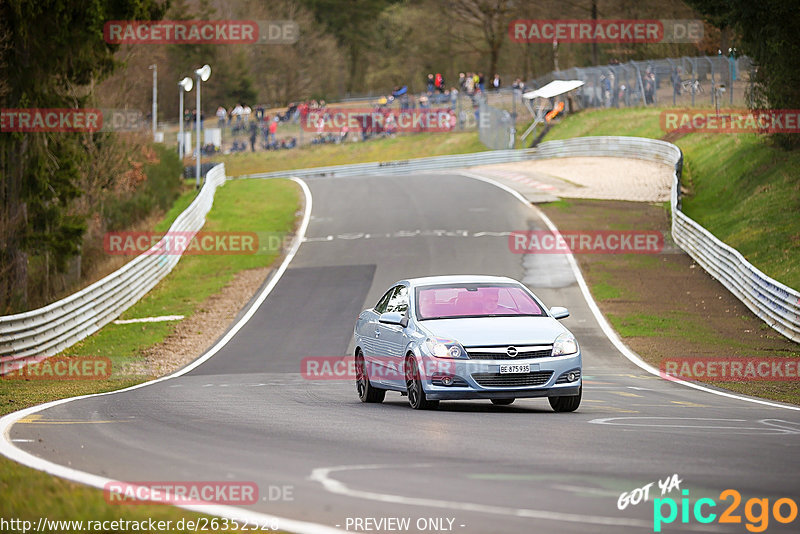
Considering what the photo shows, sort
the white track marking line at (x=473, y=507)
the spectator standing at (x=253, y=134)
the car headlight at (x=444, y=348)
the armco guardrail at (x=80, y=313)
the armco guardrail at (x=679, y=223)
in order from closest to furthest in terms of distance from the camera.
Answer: the white track marking line at (x=473, y=507)
the car headlight at (x=444, y=348)
the armco guardrail at (x=80, y=313)
the armco guardrail at (x=679, y=223)
the spectator standing at (x=253, y=134)

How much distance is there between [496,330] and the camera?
12.5 metres

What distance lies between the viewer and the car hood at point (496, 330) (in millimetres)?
12328

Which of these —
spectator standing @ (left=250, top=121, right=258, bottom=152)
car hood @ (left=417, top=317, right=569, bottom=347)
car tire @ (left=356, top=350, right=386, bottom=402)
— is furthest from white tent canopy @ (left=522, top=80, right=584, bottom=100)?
car hood @ (left=417, top=317, right=569, bottom=347)

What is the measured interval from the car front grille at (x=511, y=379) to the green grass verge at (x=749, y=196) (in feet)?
53.1

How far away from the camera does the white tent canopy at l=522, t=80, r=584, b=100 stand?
70312 millimetres

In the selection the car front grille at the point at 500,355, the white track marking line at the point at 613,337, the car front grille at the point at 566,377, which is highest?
the car front grille at the point at 500,355

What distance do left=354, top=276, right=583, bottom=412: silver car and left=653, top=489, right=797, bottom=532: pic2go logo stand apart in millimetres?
5279

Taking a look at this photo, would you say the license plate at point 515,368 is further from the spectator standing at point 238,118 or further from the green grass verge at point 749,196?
the spectator standing at point 238,118

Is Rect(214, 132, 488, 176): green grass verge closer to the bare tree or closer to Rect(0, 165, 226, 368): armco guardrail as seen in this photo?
the bare tree

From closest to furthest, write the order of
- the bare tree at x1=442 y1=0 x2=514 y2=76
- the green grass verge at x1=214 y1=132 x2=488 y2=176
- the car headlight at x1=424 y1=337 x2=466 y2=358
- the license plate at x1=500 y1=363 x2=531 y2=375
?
the license plate at x1=500 y1=363 x2=531 y2=375 < the car headlight at x1=424 y1=337 x2=466 y2=358 < the green grass verge at x1=214 y1=132 x2=488 y2=176 < the bare tree at x1=442 y1=0 x2=514 y2=76

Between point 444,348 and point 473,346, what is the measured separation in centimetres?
31

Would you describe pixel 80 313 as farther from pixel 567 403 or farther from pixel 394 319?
pixel 567 403

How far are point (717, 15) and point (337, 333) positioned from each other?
818 inches

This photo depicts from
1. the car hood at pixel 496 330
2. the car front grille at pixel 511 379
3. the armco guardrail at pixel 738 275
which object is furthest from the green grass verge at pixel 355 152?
the car front grille at pixel 511 379
